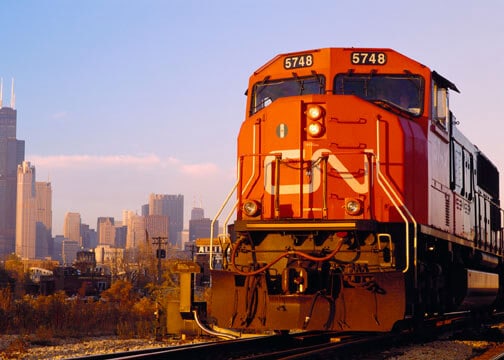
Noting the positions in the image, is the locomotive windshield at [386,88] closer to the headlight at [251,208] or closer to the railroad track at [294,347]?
the headlight at [251,208]

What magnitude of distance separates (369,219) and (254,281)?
1.98 meters

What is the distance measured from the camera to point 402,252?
11.7 m

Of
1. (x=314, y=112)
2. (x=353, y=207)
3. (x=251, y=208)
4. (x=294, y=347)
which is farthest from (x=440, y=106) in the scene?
(x=294, y=347)

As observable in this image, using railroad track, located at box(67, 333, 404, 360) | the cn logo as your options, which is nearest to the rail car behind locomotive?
the cn logo

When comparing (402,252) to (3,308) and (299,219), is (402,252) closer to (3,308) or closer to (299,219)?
(299,219)

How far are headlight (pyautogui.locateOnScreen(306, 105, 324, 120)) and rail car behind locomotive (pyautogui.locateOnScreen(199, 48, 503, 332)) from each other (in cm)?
2

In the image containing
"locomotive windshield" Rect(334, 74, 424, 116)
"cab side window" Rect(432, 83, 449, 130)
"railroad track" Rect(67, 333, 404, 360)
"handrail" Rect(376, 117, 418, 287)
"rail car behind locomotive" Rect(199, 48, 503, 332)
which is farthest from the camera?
"cab side window" Rect(432, 83, 449, 130)

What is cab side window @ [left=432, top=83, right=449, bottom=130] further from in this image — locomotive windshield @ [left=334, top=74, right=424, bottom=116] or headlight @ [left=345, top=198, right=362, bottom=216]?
headlight @ [left=345, top=198, right=362, bottom=216]

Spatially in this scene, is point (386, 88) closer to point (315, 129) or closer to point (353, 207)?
point (315, 129)

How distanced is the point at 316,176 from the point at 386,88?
6.63ft

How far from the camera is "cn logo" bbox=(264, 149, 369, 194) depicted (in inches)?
475

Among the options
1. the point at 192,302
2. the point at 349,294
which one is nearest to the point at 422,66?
the point at 349,294

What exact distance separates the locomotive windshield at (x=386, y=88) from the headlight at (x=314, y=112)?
0.56 meters

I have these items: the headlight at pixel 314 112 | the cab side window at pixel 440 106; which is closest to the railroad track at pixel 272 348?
the headlight at pixel 314 112
